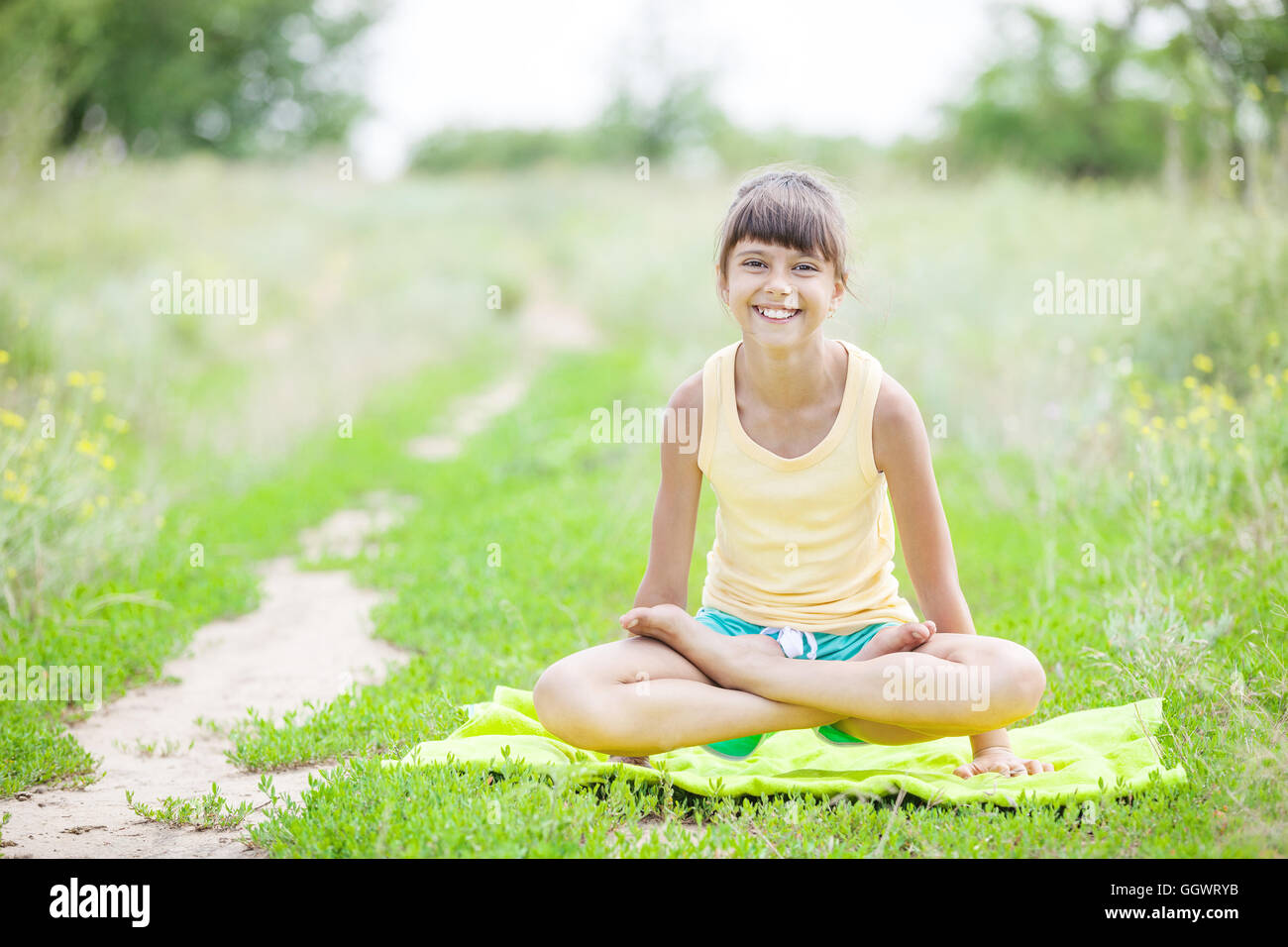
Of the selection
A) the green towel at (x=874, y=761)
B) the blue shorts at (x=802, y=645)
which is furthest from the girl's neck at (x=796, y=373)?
the green towel at (x=874, y=761)

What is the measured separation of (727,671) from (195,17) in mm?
26372

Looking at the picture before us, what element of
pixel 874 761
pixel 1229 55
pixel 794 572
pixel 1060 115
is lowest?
pixel 874 761

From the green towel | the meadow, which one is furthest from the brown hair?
the green towel

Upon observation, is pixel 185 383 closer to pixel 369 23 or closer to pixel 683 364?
pixel 683 364

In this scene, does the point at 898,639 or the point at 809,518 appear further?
the point at 809,518

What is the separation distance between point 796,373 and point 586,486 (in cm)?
342

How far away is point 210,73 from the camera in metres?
24.9

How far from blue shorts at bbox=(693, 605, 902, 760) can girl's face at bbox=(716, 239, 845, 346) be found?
2.72 ft

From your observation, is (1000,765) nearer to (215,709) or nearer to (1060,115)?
(215,709)

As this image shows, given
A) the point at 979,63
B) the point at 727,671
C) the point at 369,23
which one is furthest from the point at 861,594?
the point at 369,23

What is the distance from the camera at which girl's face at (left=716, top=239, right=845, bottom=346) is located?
2846mm

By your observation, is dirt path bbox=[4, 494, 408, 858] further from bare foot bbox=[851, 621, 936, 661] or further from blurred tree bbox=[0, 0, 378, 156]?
blurred tree bbox=[0, 0, 378, 156]

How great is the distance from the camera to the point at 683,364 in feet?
27.5

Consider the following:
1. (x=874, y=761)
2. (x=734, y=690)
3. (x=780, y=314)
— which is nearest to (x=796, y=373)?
(x=780, y=314)
